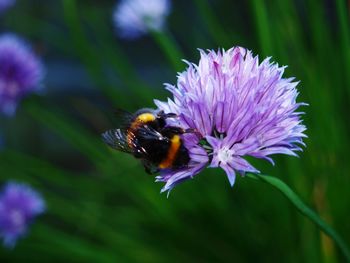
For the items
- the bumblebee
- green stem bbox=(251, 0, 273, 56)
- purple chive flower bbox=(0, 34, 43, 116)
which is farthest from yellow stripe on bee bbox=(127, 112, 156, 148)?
purple chive flower bbox=(0, 34, 43, 116)

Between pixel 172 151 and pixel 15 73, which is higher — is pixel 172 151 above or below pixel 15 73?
below

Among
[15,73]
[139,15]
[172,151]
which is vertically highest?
[139,15]

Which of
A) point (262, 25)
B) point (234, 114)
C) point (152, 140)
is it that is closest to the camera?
point (234, 114)

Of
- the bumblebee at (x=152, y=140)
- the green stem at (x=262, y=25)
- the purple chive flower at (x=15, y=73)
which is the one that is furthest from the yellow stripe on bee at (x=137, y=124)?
the purple chive flower at (x=15, y=73)

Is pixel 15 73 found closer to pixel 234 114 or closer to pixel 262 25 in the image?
pixel 262 25

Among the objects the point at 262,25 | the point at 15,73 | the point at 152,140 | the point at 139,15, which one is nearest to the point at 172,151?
Answer: the point at 152,140

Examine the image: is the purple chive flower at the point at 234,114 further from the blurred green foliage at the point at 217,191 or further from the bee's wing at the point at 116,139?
the blurred green foliage at the point at 217,191

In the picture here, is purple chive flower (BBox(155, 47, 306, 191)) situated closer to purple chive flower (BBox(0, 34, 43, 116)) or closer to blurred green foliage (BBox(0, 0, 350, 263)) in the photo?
blurred green foliage (BBox(0, 0, 350, 263))
